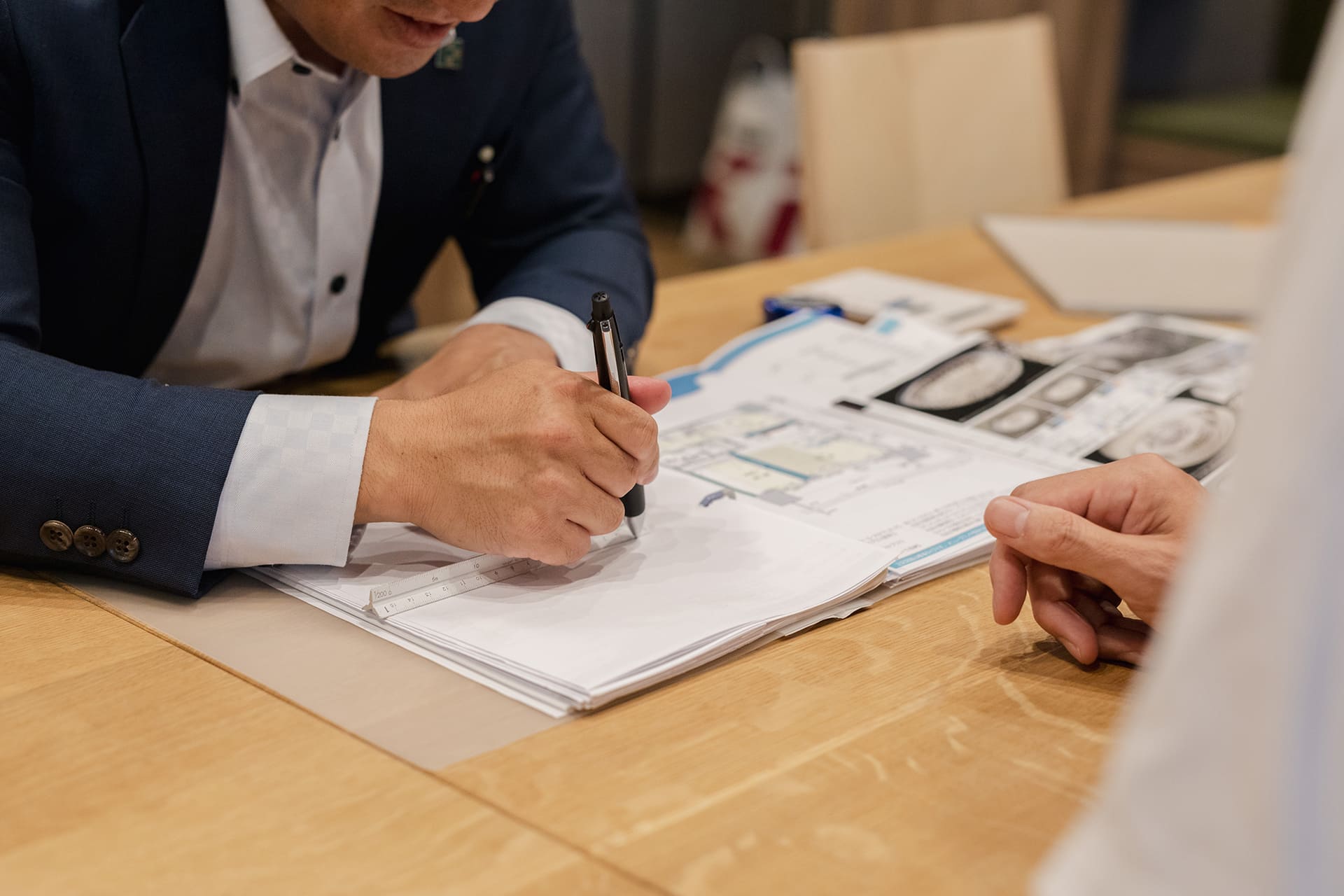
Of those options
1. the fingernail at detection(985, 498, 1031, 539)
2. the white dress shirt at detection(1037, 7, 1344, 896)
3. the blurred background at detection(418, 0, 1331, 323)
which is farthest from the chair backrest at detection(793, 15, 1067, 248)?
the white dress shirt at detection(1037, 7, 1344, 896)

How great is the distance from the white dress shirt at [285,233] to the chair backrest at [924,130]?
3.04 ft

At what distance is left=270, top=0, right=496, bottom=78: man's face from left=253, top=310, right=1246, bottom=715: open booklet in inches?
13.7

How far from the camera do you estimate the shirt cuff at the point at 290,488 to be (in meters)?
0.82

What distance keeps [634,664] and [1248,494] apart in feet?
1.27

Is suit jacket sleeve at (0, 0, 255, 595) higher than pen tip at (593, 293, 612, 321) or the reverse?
the reverse

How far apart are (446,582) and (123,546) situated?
19 centimetres

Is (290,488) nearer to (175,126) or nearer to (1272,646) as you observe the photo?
(175,126)

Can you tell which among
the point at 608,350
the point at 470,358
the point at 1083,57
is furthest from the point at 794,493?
the point at 1083,57

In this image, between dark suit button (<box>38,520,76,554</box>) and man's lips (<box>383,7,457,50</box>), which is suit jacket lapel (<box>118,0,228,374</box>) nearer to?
man's lips (<box>383,7,457,50</box>)

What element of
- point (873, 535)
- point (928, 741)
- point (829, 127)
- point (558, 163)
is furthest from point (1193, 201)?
point (928, 741)

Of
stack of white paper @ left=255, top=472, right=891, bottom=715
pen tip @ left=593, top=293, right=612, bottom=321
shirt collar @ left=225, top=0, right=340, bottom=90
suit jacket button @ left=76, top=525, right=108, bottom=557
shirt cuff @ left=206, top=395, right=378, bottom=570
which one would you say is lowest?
stack of white paper @ left=255, top=472, right=891, bottom=715

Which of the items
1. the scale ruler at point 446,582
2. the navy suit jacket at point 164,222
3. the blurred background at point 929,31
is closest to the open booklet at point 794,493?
the scale ruler at point 446,582

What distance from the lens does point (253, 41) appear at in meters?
1.09

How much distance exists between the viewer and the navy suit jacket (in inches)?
32.7
